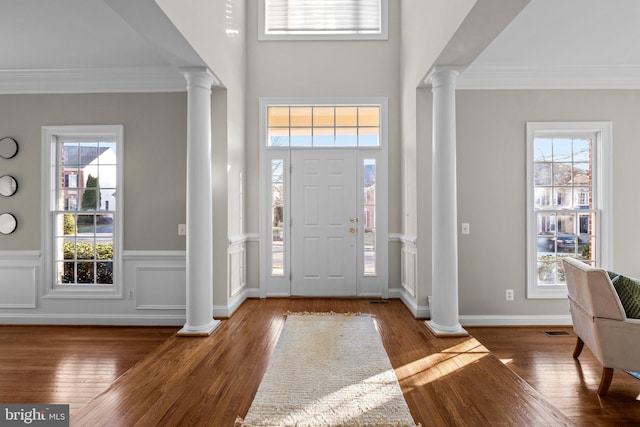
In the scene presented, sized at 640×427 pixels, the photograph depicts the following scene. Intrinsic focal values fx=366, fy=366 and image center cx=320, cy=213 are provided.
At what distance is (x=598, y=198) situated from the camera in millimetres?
4305

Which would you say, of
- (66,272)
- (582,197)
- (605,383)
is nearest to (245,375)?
(605,383)

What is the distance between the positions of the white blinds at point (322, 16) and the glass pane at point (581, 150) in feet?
9.54

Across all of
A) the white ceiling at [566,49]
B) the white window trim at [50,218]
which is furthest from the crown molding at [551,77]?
the white window trim at [50,218]

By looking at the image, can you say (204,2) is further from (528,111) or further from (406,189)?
(528,111)

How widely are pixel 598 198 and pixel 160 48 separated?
492 centimetres

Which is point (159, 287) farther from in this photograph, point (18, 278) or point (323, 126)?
point (323, 126)

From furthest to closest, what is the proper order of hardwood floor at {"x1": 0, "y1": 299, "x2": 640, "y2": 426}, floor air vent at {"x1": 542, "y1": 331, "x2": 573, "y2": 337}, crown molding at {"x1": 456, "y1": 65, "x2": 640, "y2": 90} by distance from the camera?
crown molding at {"x1": 456, "y1": 65, "x2": 640, "y2": 90} → floor air vent at {"x1": 542, "y1": 331, "x2": 573, "y2": 337} → hardwood floor at {"x1": 0, "y1": 299, "x2": 640, "y2": 426}

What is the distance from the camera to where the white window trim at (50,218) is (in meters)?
4.35

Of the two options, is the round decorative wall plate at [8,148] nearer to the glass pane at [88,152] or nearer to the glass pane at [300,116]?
the glass pane at [88,152]

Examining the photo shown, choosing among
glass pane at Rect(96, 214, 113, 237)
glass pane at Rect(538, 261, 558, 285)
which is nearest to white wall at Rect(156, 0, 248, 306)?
glass pane at Rect(96, 214, 113, 237)

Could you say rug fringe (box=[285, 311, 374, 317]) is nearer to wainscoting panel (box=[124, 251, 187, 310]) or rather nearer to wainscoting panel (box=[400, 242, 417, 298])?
wainscoting panel (box=[400, 242, 417, 298])

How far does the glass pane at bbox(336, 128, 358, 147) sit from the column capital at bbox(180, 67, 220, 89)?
77.0 inches

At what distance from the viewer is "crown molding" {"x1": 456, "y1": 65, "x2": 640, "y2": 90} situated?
4.21 metres

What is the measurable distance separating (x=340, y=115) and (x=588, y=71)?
2948 mm
